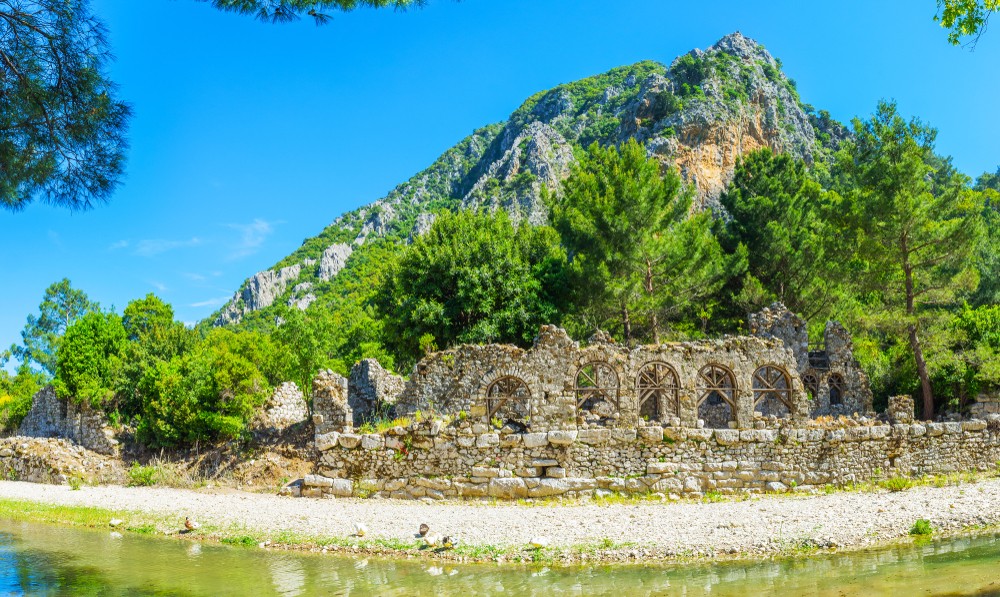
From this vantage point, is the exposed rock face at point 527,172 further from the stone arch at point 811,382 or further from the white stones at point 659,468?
the white stones at point 659,468

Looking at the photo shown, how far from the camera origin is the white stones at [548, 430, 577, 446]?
42.1ft

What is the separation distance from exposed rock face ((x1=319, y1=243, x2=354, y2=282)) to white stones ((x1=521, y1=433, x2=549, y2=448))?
77386 mm

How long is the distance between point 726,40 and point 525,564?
356 feet

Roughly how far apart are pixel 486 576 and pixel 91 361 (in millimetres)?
25190

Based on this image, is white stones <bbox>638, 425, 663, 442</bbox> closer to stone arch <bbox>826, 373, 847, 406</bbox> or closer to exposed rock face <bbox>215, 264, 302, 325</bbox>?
stone arch <bbox>826, 373, 847, 406</bbox>

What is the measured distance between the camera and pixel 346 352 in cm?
3706

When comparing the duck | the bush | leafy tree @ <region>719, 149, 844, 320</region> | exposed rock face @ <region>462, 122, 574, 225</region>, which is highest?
exposed rock face @ <region>462, 122, 574, 225</region>

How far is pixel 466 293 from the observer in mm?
24969

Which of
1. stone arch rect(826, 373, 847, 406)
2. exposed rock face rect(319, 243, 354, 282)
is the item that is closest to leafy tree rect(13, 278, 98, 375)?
exposed rock face rect(319, 243, 354, 282)

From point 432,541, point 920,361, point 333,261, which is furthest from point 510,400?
point 333,261

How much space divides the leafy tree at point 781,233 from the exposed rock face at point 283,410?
20765mm

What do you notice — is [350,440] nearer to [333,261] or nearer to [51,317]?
[51,317]

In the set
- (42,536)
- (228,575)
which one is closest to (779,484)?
(228,575)

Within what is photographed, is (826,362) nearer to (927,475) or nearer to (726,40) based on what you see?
(927,475)
